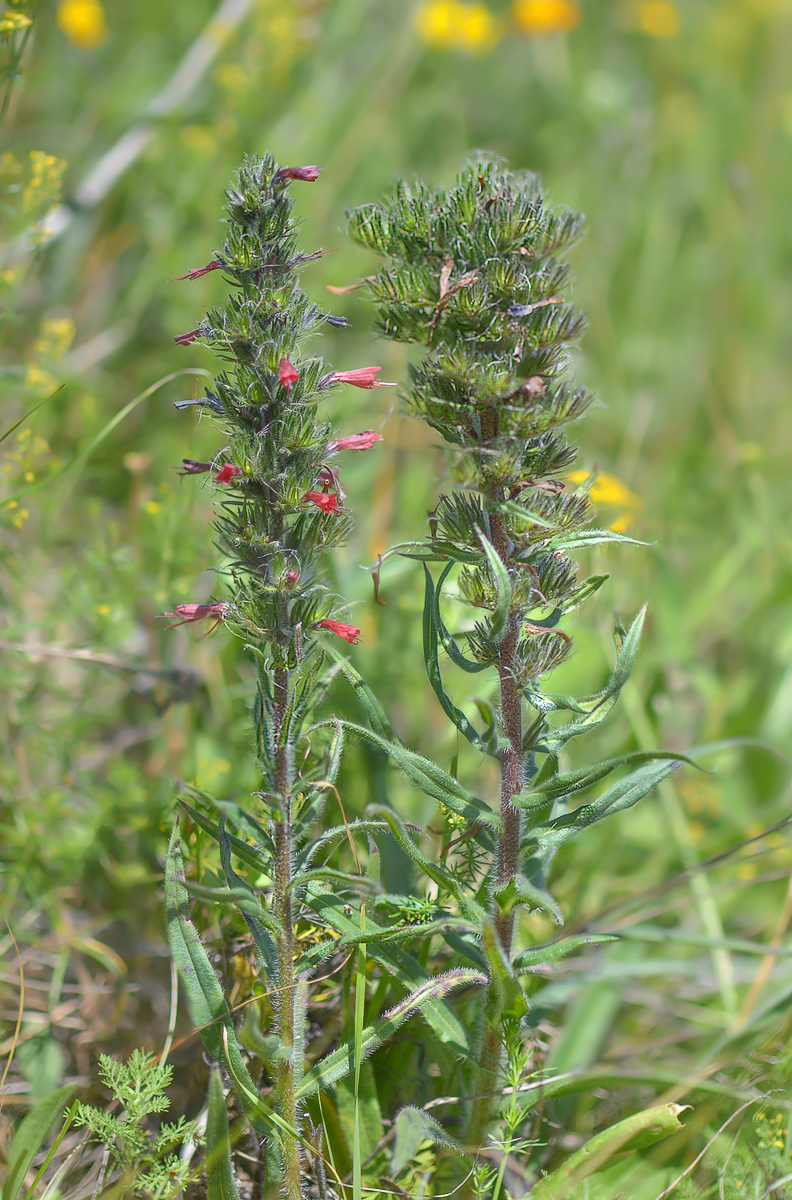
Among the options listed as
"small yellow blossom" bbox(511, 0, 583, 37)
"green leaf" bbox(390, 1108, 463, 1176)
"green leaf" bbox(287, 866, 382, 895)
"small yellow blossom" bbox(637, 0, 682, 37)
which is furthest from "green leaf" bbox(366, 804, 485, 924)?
"small yellow blossom" bbox(637, 0, 682, 37)

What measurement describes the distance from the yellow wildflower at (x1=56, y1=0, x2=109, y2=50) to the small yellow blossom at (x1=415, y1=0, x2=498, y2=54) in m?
1.78

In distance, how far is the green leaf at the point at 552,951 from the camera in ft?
5.77

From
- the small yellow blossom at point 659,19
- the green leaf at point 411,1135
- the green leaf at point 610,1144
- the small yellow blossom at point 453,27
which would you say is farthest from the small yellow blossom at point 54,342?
the small yellow blossom at point 659,19

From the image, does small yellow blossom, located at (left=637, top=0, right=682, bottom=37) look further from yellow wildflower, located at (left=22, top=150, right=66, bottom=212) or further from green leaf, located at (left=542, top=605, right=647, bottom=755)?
green leaf, located at (left=542, top=605, right=647, bottom=755)

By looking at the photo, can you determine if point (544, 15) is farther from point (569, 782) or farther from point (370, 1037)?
point (370, 1037)

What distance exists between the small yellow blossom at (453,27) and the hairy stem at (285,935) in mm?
4650

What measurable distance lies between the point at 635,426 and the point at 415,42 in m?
2.91

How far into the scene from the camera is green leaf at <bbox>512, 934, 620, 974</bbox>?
1.76 metres

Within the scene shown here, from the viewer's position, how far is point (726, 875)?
3.07 m

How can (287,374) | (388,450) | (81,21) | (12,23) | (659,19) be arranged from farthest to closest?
(659,19) → (81,21) → (388,450) → (12,23) → (287,374)

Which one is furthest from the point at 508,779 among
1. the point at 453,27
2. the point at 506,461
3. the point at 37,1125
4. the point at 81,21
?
the point at 453,27

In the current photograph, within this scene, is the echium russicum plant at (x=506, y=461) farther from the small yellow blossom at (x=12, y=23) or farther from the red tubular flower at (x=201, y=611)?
the small yellow blossom at (x=12, y=23)

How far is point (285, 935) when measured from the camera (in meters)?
1.74

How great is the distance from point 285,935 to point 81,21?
456 centimetres
